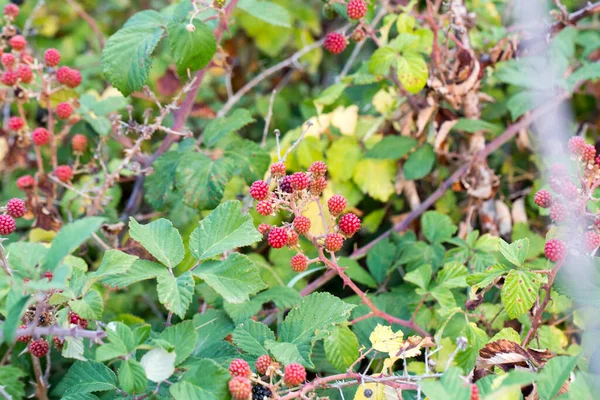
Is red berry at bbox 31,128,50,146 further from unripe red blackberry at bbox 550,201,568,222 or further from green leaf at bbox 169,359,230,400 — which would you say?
unripe red blackberry at bbox 550,201,568,222

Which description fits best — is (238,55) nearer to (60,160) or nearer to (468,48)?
(60,160)

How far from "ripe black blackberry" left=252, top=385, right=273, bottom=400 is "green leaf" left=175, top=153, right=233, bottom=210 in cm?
60

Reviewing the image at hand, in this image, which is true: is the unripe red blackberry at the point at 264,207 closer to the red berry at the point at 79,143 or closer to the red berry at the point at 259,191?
the red berry at the point at 259,191

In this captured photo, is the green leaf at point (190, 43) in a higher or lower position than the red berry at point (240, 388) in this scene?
higher

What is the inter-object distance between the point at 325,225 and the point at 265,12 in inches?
31.8

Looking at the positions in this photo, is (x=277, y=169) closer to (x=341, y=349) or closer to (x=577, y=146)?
(x=341, y=349)

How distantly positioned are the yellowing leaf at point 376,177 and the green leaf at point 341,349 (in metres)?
0.64

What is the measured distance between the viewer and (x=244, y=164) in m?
1.60

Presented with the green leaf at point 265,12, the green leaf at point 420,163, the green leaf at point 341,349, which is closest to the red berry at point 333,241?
the green leaf at point 341,349

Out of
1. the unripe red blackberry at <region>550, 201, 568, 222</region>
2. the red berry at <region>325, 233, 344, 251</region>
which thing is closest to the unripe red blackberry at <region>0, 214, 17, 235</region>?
the red berry at <region>325, 233, 344, 251</region>

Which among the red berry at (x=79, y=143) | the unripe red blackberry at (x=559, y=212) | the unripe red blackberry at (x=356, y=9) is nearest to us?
the unripe red blackberry at (x=559, y=212)

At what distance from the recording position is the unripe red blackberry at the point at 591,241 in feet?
3.55

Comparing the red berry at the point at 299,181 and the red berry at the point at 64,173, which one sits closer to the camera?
the red berry at the point at 299,181

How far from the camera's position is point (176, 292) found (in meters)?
1.04
